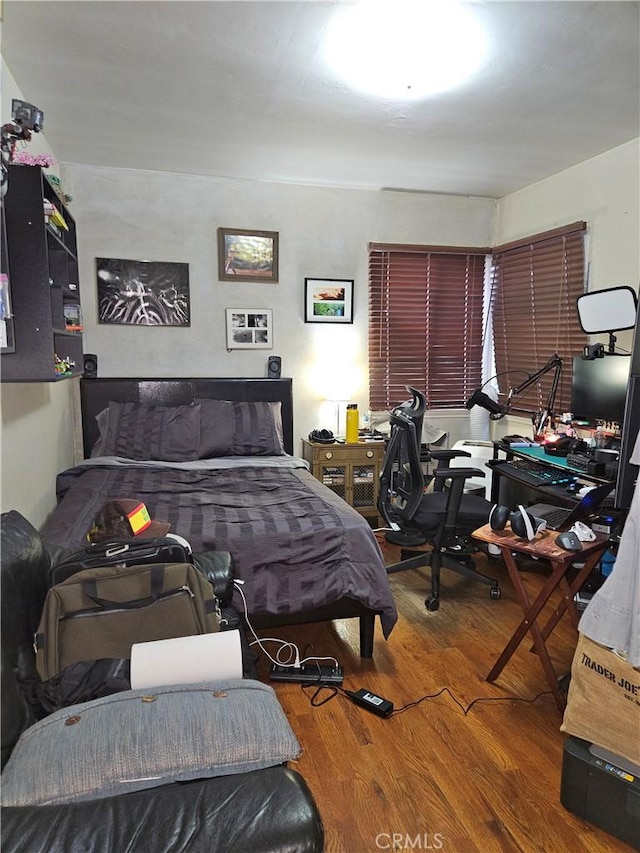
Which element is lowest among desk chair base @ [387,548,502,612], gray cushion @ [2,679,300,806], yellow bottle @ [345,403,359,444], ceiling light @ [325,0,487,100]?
desk chair base @ [387,548,502,612]

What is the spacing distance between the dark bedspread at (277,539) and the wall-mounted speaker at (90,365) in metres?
1.34

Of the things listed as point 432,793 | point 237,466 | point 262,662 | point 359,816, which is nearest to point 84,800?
point 359,816

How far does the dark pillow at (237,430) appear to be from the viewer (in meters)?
3.62

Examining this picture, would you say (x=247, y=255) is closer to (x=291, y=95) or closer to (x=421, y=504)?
(x=291, y=95)

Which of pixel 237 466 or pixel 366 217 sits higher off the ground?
pixel 366 217

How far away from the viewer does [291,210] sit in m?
4.23

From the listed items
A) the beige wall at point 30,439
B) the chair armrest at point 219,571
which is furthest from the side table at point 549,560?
the beige wall at point 30,439

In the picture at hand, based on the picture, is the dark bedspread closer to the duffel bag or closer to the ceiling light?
the duffel bag

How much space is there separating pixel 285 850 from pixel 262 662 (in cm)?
147

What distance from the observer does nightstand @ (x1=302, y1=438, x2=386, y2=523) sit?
13.5 feet

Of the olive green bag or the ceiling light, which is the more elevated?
the ceiling light

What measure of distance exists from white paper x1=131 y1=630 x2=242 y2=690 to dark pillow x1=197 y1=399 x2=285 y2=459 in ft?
7.08

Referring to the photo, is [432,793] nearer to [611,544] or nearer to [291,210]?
[611,544]

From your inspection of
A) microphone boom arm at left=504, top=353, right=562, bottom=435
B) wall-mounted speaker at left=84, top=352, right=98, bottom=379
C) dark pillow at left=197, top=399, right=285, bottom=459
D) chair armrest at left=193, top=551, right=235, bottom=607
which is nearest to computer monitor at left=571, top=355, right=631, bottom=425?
microphone boom arm at left=504, top=353, right=562, bottom=435
